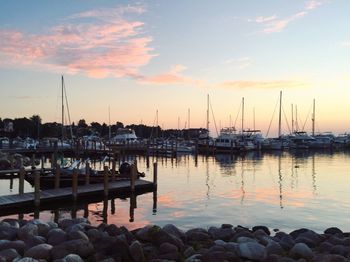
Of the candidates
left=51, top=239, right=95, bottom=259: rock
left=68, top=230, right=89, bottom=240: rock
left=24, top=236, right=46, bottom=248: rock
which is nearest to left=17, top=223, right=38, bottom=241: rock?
left=24, top=236, right=46, bottom=248: rock

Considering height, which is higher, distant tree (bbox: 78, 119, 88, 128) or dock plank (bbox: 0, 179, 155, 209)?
distant tree (bbox: 78, 119, 88, 128)

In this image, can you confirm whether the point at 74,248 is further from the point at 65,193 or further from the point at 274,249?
the point at 65,193

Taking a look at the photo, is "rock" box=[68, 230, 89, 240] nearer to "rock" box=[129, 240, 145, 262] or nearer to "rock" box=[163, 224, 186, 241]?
"rock" box=[129, 240, 145, 262]

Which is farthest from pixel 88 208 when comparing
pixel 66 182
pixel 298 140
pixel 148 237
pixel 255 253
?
pixel 298 140

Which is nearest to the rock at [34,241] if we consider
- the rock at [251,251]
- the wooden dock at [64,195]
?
the rock at [251,251]

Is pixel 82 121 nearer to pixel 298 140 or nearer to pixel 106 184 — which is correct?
pixel 298 140

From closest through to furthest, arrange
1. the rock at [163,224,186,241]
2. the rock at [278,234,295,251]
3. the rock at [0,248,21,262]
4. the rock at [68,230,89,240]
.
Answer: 1. the rock at [0,248,21,262]
2. the rock at [68,230,89,240]
3. the rock at [278,234,295,251]
4. the rock at [163,224,186,241]

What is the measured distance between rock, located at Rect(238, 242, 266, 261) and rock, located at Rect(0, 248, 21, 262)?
5.66 meters

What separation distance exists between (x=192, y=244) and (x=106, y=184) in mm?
14626

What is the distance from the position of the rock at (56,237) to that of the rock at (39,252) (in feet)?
3.40

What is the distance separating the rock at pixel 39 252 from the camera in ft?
37.6

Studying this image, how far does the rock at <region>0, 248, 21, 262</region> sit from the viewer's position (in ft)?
36.8

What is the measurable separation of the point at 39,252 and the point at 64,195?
14.2m

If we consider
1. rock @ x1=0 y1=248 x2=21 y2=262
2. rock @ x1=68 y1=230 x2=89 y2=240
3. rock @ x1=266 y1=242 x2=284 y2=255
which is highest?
rock @ x1=68 y1=230 x2=89 y2=240
